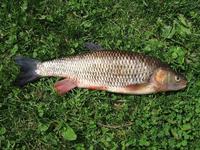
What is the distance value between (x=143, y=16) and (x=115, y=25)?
357 millimetres

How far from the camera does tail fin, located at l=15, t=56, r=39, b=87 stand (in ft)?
21.4

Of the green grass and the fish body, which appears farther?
the green grass

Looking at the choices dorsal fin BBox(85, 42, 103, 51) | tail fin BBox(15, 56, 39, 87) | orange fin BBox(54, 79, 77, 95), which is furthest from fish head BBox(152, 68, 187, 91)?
tail fin BBox(15, 56, 39, 87)

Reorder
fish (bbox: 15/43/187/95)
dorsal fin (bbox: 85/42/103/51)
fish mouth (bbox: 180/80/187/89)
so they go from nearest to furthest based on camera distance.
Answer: fish (bbox: 15/43/187/95) → fish mouth (bbox: 180/80/187/89) → dorsal fin (bbox: 85/42/103/51)

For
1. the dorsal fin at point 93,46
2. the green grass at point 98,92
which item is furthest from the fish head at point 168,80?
the dorsal fin at point 93,46

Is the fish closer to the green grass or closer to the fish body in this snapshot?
the fish body

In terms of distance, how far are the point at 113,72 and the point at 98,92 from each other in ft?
1.22

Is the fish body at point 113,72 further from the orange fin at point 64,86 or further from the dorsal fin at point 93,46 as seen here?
the dorsal fin at point 93,46

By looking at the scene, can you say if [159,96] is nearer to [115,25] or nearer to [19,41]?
[115,25]

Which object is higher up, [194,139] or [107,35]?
[107,35]

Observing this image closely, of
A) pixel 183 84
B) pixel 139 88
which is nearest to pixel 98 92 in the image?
pixel 139 88

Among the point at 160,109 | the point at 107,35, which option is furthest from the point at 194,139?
the point at 107,35

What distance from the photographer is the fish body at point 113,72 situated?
6.41m

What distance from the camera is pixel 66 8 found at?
6898 mm
